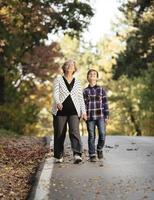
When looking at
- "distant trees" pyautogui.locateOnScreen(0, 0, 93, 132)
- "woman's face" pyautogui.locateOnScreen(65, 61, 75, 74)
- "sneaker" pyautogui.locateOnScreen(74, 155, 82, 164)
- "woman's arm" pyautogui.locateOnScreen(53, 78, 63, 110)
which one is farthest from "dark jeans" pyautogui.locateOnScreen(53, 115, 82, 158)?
"distant trees" pyautogui.locateOnScreen(0, 0, 93, 132)

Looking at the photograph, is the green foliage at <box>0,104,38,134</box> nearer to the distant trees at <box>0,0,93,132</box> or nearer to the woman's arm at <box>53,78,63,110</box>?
the distant trees at <box>0,0,93,132</box>

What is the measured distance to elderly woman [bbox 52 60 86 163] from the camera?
12.8 metres

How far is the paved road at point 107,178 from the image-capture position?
9586 mm

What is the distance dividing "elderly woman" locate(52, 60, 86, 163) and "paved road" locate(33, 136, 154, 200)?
536mm

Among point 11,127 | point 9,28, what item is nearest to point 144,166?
point 9,28

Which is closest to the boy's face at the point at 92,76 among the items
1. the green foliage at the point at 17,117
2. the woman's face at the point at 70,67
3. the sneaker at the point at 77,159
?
the woman's face at the point at 70,67

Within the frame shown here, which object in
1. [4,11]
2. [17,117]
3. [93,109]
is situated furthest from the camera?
[17,117]

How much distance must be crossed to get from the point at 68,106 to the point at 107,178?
7.50 feet

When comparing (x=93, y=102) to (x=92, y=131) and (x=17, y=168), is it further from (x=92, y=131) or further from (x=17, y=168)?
(x=17, y=168)

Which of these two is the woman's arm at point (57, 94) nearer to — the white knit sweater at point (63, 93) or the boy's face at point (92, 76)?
the white knit sweater at point (63, 93)

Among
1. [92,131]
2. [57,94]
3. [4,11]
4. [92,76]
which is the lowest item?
[92,131]

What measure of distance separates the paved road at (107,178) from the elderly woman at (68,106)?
54 centimetres

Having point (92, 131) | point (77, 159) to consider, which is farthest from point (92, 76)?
point (77, 159)

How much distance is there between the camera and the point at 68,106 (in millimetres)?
12883
